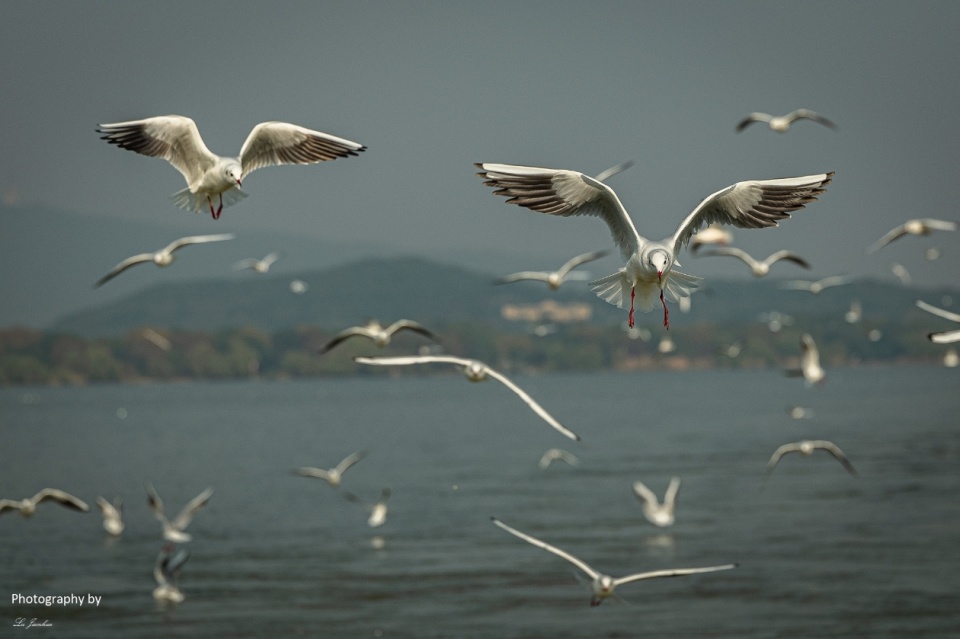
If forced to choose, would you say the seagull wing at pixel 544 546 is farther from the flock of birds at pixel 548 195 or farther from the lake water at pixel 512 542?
the lake water at pixel 512 542

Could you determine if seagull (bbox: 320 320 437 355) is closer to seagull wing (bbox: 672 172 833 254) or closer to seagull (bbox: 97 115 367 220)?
seagull (bbox: 97 115 367 220)

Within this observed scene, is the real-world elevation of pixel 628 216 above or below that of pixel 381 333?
below

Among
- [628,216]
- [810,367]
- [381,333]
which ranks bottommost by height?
[628,216]

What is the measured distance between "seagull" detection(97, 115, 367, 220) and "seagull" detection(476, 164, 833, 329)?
292 centimetres

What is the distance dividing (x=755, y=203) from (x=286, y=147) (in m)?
5.41

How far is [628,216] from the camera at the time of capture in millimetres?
12828

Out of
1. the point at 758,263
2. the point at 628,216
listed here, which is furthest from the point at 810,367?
the point at 628,216

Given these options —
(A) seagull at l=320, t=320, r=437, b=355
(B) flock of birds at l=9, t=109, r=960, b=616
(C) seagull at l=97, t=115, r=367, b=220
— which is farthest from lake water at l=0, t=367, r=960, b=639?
(C) seagull at l=97, t=115, r=367, b=220

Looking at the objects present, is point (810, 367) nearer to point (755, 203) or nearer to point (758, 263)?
point (758, 263)

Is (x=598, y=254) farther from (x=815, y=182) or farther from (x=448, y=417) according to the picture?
(x=448, y=417)

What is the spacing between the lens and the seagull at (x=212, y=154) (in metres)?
15.6

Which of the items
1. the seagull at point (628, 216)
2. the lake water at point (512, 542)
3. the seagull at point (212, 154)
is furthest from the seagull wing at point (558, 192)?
the lake water at point (512, 542)

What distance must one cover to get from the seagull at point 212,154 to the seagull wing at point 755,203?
394 cm

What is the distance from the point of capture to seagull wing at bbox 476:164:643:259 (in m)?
12.7
